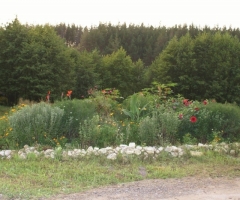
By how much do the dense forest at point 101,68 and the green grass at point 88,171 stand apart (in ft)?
71.4

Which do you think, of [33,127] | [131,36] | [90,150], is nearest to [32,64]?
[33,127]

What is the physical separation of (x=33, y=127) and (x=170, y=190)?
380 cm

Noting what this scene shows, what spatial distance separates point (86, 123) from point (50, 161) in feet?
4.99

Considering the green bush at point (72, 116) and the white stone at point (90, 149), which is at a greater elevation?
the green bush at point (72, 116)

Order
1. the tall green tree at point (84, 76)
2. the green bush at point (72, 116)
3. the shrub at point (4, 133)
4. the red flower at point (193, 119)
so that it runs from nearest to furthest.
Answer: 1. the shrub at point (4, 133)
2. the green bush at point (72, 116)
3. the red flower at point (193, 119)
4. the tall green tree at point (84, 76)

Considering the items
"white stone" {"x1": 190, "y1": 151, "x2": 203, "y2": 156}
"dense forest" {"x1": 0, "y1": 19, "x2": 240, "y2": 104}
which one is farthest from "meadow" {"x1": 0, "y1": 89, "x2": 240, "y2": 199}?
"dense forest" {"x1": 0, "y1": 19, "x2": 240, "y2": 104}

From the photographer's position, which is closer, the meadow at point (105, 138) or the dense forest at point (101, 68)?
the meadow at point (105, 138)

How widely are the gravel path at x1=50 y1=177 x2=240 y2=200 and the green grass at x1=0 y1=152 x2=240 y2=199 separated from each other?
0.73ft

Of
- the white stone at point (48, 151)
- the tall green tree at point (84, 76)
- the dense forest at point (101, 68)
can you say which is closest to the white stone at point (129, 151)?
the white stone at point (48, 151)

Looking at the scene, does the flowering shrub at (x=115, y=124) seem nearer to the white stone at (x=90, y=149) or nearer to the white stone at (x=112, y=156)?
the white stone at (x=90, y=149)

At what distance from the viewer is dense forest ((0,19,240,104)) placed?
29.4 meters

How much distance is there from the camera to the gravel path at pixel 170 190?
17.2 feet

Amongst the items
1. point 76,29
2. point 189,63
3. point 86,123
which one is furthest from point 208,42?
point 76,29

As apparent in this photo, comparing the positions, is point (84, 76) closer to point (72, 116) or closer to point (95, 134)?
point (72, 116)
